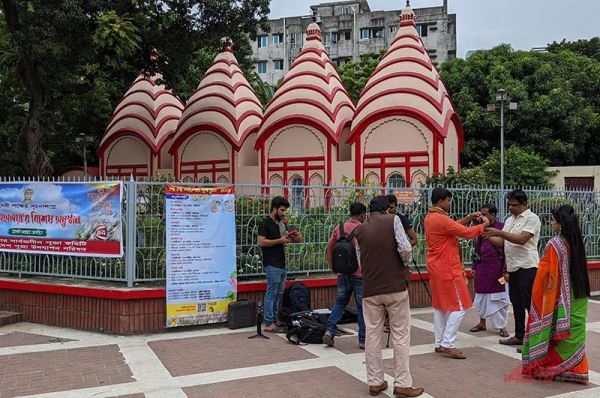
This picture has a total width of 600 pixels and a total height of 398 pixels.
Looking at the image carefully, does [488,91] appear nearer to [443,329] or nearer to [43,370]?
[443,329]

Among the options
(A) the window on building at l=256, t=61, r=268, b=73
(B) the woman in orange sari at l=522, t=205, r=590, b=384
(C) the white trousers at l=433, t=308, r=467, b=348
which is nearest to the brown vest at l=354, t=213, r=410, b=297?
(C) the white trousers at l=433, t=308, r=467, b=348

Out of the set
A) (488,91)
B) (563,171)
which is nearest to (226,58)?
(488,91)

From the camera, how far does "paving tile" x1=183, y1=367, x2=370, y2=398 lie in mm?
4918

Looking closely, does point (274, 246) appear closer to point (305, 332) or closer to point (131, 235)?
point (305, 332)

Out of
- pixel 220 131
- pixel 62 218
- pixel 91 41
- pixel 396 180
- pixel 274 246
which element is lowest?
→ pixel 274 246

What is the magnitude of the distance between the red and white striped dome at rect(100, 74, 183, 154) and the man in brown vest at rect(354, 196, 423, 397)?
19774mm

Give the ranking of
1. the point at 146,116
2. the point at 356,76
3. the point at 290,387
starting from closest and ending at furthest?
the point at 290,387
the point at 146,116
the point at 356,76

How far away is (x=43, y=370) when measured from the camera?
18.5ft

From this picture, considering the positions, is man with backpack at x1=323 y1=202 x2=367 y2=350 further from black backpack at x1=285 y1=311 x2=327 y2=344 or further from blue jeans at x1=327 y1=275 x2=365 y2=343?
black backpack at x1=285 y1=311 x2=327 y2=344

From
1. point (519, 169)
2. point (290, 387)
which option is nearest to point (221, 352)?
point (290, 387)

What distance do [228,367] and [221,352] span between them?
1.95ft

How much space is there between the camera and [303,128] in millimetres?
19547

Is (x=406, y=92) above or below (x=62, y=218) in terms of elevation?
above

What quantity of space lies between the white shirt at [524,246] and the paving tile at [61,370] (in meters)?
4.21
